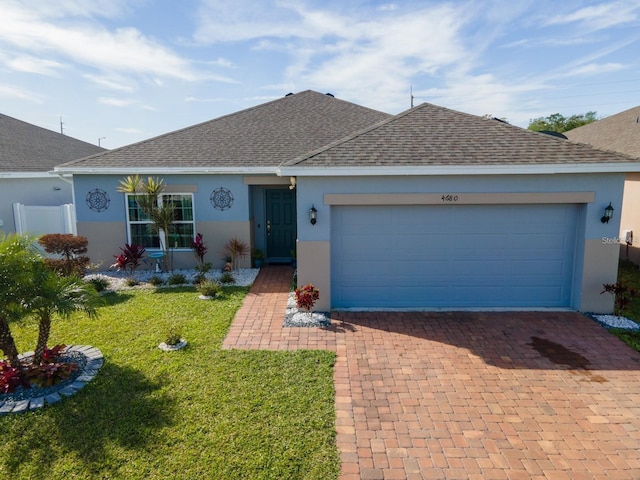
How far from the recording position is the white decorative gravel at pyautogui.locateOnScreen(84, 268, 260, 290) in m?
10.8

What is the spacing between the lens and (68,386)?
541 centimetres

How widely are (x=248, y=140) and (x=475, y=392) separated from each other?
10.8 meters

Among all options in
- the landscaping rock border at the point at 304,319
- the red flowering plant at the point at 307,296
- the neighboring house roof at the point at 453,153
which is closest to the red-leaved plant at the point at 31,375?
the landscaping rock border at the point at 304,319

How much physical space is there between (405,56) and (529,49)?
4447 millimetres

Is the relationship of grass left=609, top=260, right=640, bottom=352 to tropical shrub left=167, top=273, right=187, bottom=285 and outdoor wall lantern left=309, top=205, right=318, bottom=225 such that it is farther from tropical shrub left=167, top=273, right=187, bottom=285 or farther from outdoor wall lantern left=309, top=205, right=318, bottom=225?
tropical shrub left=167, top=273, right=187, bottom=285

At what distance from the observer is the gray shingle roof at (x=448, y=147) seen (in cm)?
804

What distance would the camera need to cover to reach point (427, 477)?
3.83 metres

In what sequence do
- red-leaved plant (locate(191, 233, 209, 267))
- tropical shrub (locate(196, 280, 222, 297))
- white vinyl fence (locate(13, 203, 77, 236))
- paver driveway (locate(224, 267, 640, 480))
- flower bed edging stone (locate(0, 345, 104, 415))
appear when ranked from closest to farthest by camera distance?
paver driveway (locate(224, 267, 640, 480)) → flower bed edging stone (locate(0, 345, 104, 415)) → tropical shrub (locate(196, 280, 222, 297)) → red-leaved plant (locate(191, 233, 209, 267)) → white vinyl fence (locate(13, 203, 77, 236))

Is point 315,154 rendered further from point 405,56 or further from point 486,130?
point 405,56

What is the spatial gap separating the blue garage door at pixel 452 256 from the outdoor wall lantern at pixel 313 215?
457 mm

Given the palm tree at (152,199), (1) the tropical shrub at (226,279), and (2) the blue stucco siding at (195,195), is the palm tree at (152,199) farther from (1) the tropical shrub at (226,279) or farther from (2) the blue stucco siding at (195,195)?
(1) the tropical shrub at (226,279)

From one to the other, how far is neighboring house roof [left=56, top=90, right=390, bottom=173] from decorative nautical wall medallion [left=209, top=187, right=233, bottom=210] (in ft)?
2.48

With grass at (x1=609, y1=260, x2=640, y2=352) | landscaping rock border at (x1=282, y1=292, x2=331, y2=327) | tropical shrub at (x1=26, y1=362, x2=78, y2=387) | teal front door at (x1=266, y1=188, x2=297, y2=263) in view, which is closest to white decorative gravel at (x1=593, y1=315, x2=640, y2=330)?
grass at (x1=609, y1=260, x2=640, y2=352)

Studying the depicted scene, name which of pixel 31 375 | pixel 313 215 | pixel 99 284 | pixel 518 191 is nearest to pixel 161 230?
pixel 99 284
